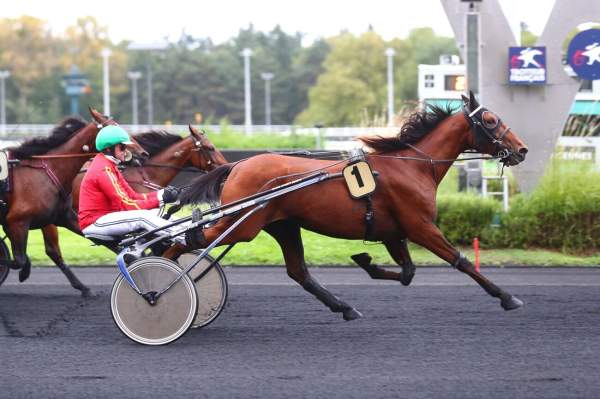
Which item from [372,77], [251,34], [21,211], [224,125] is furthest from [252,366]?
[251,34]

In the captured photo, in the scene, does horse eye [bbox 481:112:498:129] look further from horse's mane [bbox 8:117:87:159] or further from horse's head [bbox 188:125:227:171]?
horse's mane [bbox 8:117:87:159]

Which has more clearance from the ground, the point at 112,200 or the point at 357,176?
the point at 357,176

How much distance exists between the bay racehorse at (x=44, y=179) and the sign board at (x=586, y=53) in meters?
6.84

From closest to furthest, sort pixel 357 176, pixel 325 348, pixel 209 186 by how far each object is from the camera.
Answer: pixel 325 348 → pixel 357 176 → pixel 209 186

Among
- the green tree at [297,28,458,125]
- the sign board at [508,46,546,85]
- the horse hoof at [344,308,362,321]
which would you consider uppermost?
the green tree at [297,28,458,125]

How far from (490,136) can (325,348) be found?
2134mm

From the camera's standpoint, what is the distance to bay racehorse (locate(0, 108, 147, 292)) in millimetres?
8281

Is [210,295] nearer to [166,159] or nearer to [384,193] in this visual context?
[384,193]

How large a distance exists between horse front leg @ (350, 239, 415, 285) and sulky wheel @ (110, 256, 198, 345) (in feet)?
5.35

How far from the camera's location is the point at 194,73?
206 ft

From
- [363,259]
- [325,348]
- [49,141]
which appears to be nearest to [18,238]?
[49,141]

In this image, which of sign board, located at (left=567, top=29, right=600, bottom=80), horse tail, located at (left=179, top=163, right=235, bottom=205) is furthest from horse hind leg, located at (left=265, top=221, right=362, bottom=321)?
sign board, located at (left=567, top=29, right=600, bottom=80)

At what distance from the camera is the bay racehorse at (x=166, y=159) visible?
376 inches

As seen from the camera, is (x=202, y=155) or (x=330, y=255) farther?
(x=330, y=255)
